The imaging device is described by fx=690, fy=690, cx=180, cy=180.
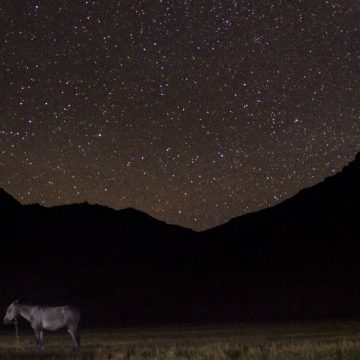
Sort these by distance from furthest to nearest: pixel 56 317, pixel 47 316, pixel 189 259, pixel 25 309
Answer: pixel 189 259
pixel 25 309
pixel 47 316
pixel 56 317

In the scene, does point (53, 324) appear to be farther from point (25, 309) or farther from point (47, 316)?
point (25, 309)

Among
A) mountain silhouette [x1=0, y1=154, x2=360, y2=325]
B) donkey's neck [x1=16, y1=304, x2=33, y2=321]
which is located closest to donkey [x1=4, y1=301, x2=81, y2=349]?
donkey's neck [x1=16, y1=304, x2=33, y2=321]

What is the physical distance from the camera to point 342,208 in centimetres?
15388

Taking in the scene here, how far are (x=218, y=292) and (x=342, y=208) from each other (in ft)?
147

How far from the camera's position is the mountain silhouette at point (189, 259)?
11025 centimetres

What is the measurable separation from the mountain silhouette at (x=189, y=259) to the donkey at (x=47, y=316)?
68409 millimetres

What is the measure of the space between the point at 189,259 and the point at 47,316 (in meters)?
128

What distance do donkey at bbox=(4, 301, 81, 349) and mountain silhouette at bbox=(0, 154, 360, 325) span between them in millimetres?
68409

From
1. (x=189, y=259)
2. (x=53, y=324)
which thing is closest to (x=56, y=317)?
(x=53, y=324)

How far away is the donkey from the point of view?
78.7 feet

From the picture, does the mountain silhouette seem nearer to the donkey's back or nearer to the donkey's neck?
the donkey's neck

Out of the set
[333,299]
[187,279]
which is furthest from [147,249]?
[333,299]

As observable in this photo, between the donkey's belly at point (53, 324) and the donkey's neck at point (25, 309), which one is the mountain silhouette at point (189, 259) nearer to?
the donkey's neck at point (25, 309)

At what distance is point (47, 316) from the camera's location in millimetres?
24281
